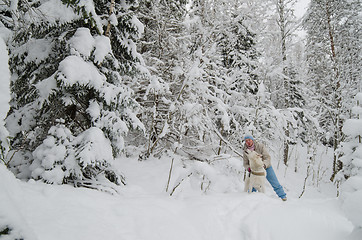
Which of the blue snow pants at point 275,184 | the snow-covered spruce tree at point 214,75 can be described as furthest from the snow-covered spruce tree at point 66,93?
the blue snow pants at point 275,184

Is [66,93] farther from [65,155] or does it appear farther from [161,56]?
[161,56]

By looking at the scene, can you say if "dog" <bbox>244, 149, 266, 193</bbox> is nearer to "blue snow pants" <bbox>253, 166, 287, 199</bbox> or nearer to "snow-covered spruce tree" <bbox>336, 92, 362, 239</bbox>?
"blue snow pants" <bbox>253, 166, 287, 199</bbox>

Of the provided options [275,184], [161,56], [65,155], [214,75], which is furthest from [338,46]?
[65,155]

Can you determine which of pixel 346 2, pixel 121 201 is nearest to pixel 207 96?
pixel 121 201

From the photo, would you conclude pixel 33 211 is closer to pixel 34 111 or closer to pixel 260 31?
pixel 34 111

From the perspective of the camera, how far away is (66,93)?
4074 millimetres

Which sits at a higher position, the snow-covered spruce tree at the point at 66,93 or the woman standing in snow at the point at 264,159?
the snow-covered spruce tree at the point at 66,93

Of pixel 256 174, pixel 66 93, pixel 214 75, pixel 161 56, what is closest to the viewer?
pixel 66 93

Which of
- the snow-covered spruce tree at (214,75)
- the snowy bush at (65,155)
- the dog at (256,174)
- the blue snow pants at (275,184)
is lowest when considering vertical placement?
the blue snow pants at (275,184)

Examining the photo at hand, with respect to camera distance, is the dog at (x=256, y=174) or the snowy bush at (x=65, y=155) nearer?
the snowy bush at (x=65, y=155)

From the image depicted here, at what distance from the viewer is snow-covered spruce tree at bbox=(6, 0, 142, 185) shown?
369 centimetres

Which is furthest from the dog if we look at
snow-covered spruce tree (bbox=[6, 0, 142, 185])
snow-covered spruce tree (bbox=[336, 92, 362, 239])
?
snow-covered spruce tree (bbox=[6, 0, 142, 185])

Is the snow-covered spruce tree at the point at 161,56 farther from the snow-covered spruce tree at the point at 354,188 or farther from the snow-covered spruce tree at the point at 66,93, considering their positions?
the snow-covered spruce tree at the point at 354,188

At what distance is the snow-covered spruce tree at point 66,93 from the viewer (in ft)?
12.1
